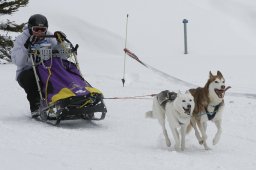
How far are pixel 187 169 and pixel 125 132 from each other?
2190 millimetres

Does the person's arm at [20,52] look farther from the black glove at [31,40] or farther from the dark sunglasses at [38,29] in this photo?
the dark sunglasses at [38,29]

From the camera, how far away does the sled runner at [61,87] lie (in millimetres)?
7004

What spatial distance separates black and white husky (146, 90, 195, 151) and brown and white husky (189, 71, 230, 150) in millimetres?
281

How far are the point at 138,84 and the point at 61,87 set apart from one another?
14.6 feet

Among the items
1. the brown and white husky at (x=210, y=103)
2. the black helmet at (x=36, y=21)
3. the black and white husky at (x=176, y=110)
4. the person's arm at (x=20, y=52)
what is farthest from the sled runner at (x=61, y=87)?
Result: the brown and white husky at (x=210, y=103)

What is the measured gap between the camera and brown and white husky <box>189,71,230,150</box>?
19.9ft

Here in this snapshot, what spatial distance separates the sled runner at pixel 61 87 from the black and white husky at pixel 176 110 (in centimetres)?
110

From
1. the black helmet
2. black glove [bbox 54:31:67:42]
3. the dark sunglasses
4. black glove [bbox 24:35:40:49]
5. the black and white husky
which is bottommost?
the black and white husky

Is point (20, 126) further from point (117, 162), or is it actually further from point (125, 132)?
point (117, 162)

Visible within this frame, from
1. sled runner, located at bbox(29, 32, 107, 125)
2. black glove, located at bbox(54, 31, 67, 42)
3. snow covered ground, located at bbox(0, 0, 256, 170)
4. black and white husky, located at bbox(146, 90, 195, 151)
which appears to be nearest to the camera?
snow covered ground, located at bbox(0, 0, 256, 170)

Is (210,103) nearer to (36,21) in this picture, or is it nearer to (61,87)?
(61,87)

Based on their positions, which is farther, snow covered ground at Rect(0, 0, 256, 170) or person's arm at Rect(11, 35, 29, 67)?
person's arm at Rect(11, 35, 29, 67)

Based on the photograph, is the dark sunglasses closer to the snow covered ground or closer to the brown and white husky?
the snow covered ground

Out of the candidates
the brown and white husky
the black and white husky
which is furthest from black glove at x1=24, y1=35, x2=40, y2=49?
the brown and white husky
